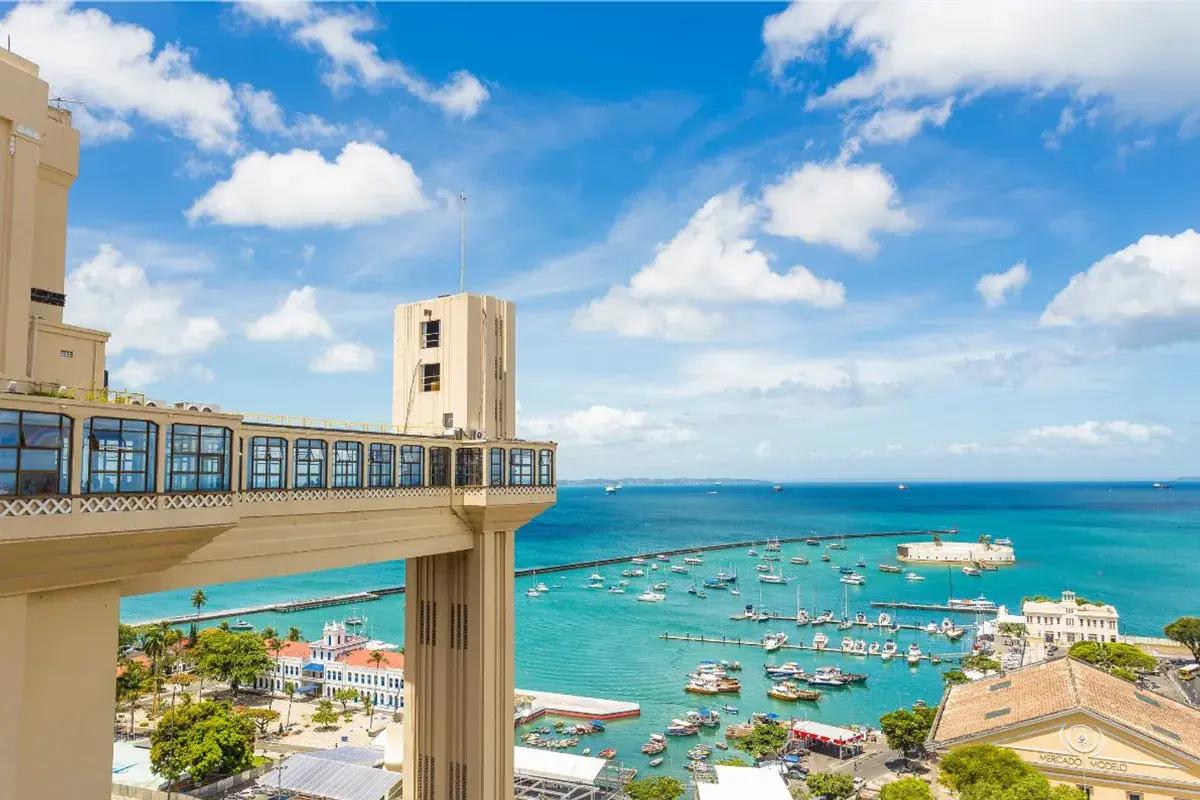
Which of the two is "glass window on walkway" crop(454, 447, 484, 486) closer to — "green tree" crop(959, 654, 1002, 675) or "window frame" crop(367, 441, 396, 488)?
"window frame" crop(367, 441, 396, 488)

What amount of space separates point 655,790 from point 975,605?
87429 millimetres

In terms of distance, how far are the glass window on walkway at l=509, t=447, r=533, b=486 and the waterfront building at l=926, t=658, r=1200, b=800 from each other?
2439 cm

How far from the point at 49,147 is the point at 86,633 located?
921 cm

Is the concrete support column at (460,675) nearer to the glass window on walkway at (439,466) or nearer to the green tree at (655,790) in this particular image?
the glass window on walkway at (439,466)

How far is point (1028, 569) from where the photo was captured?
148500 mm

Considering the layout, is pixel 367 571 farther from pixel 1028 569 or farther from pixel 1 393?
pixel 1 393

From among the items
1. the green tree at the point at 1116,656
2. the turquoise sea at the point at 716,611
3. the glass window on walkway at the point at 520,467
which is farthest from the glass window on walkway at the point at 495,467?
the green tree at the point at 1116,656

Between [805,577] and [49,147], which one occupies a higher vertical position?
[49,147]

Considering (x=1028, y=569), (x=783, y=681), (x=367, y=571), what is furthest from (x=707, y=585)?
(x=367, y=571)

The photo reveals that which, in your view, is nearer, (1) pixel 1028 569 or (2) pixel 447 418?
(2) pixel 447 418

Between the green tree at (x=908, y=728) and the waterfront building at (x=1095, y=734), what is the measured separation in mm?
11519

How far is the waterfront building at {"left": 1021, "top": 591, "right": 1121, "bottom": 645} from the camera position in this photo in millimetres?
80750

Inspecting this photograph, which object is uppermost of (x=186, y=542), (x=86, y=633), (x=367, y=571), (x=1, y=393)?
(x=1, y=393)

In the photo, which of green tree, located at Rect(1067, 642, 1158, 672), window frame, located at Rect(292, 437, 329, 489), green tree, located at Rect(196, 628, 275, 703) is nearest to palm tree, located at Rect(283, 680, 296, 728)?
green tree, located at Rect(196, 628, 275, 703)
